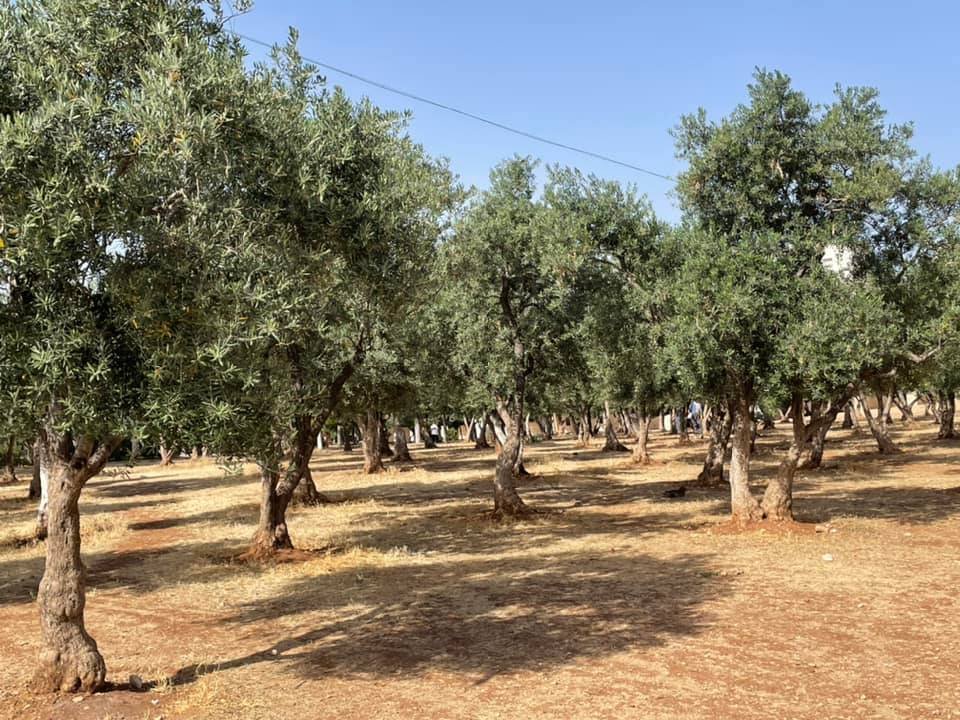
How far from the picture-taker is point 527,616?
14141 mm

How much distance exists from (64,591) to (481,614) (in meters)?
7.02

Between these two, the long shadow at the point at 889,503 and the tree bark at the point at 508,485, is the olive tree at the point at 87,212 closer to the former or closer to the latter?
the tree bark at the point at 508,485

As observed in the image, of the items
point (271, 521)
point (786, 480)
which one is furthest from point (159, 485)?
point (786, 480)

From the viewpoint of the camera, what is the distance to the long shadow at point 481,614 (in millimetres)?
11875

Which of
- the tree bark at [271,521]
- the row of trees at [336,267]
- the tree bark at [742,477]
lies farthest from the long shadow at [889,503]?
the tree bark at [271,521]

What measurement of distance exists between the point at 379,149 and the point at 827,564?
13.0 meters

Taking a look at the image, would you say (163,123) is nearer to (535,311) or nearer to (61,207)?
(61,207)

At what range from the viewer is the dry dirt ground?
10.1 metres

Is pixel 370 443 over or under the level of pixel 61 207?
under

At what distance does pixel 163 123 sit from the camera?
9.02 meters

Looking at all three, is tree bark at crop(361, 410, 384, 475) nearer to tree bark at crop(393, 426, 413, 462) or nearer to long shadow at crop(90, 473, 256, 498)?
long shadow at crop(90, 473, 256, 498)

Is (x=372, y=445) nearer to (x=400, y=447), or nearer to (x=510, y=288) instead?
(x=400, y=447)

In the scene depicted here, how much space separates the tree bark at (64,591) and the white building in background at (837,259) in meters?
17.2

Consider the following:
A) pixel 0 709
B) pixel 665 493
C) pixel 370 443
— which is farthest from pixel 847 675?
pixel 370 443
